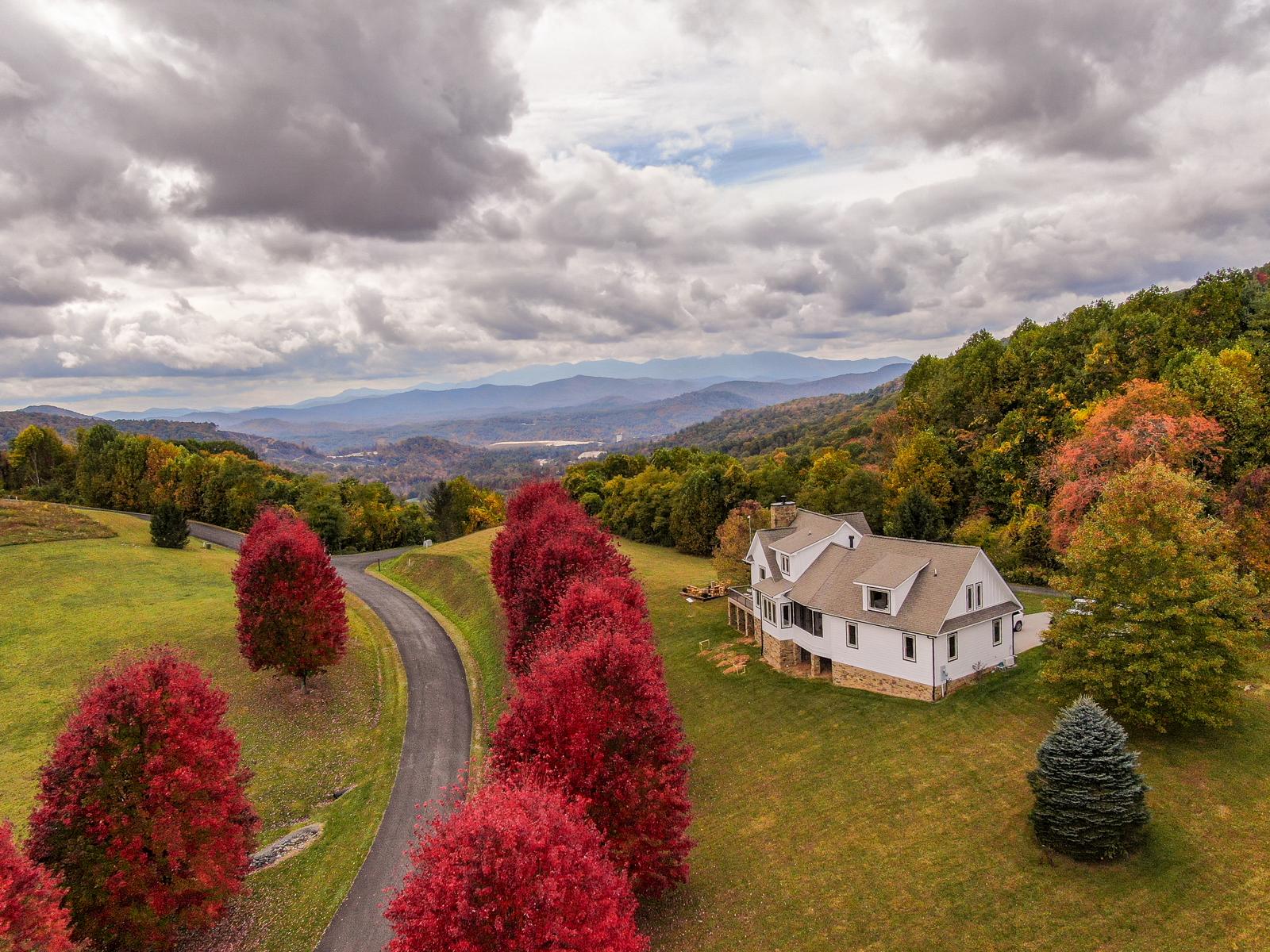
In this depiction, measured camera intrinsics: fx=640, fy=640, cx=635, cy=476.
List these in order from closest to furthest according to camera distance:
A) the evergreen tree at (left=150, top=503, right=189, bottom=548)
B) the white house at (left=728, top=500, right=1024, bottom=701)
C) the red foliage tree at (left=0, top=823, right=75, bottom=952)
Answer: the red foliage tree at (left=0, top=823, right=75, bottom=952) < the white house at (left=728, top=500, right=1024, bottom=701) < the evergreen tree at (left=150, top=503, right=189, bottom=548)

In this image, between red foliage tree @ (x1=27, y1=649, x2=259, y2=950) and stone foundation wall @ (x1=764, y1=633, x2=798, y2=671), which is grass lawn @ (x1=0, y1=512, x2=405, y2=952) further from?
stone foundation wall @ (x1=764, y1=633, x2=798, y2=671)

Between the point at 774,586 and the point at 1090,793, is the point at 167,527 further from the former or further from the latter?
the point at 1090,793

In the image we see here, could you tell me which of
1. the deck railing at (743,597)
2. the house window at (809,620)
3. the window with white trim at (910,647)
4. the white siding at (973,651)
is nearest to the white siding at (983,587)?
the white siding at (973,651)

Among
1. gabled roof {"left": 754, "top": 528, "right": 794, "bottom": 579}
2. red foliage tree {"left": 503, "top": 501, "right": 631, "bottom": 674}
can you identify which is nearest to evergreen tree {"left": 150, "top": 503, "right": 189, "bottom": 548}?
red foliage tree {"left": 503, "top": 501, "right": 631, "bottom": 674}

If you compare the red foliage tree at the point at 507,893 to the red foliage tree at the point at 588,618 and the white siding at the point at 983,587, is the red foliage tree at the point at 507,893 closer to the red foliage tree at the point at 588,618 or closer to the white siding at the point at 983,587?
the red foliage tree at the point at 588,618

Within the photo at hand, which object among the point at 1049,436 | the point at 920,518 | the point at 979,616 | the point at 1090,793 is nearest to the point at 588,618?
the point at 1090,793

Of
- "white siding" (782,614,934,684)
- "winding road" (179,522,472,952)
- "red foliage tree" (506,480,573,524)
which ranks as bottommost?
"winding road" (179,522,472,952)

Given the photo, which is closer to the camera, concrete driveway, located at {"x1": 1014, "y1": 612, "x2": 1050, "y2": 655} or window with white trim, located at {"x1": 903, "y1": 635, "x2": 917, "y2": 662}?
window with white trim, located at {"x1": 903, "y1": 635, "x2": 917, "y2": 662}
